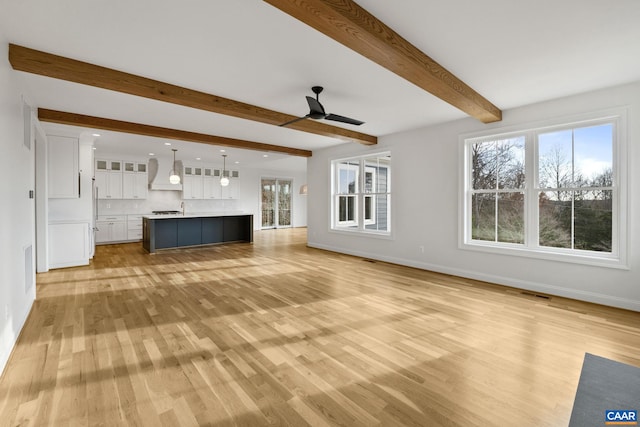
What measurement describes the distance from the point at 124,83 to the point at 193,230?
534 cm

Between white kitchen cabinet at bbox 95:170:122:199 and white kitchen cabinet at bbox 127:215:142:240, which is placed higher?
white kitchen cabinet at bbox 95:170:122:199

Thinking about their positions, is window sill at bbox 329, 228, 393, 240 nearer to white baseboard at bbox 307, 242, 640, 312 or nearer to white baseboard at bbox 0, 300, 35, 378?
white baseboard at bbox 307, 242, 640, 312

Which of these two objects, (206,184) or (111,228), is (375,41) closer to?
(111,228)

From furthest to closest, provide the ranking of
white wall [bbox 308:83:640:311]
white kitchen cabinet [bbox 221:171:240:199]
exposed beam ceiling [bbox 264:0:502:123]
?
white kitchen cabinet [bbox 221:171:240:199] → white wall [bbox 308:83:640:311] → exposed beam ceiling [bbox 264:0:502:123]

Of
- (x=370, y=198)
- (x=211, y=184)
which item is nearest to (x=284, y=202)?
(x=211, y=184)

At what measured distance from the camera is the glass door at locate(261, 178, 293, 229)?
12930mm

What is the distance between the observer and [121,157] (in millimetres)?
8750

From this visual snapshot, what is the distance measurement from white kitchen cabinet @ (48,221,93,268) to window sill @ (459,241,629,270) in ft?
23.0

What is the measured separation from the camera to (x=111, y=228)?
854cm

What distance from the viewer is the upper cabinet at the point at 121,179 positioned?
8438 millimetres

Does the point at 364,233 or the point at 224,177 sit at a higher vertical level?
the point at 224,177

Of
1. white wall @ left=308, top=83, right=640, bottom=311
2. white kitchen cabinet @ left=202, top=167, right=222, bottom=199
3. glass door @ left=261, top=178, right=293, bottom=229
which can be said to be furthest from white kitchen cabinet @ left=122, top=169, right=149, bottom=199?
white wall @ left=308, top=83, right=640, bottom=311

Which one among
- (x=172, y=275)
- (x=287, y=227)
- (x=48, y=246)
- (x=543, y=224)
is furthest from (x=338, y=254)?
(x=287, y=227)

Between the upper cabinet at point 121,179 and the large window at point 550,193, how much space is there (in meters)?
8.97
